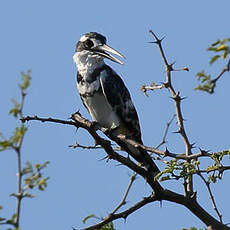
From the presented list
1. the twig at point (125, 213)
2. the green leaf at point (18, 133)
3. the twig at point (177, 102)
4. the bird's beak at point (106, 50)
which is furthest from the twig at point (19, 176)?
the bird's beak at point (106, 50)

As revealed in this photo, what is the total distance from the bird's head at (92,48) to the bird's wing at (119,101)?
0.73ft

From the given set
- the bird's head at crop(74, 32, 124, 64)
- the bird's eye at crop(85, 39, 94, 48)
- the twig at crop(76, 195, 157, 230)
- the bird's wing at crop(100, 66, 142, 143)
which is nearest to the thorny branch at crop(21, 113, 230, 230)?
the twig at crop(76, 195, 157, 230)

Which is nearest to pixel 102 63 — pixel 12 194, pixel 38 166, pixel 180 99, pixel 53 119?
pixel 180 99

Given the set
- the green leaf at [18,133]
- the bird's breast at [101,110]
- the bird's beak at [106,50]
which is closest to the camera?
the green leaf at [18,133]

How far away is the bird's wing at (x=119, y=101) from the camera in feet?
26.6

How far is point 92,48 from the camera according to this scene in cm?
846

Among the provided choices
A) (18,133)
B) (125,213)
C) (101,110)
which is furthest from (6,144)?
(101,110)

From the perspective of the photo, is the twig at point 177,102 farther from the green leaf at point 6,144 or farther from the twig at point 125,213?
the green leaf at point 6,144

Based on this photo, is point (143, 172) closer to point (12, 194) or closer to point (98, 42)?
point (12, 194)

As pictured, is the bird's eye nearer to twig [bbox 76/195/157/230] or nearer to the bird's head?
the bird's head

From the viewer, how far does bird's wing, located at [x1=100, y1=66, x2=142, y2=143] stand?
26.6 feet

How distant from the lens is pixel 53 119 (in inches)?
191

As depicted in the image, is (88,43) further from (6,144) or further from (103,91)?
(6,144)

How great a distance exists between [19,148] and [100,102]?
14.0ft
